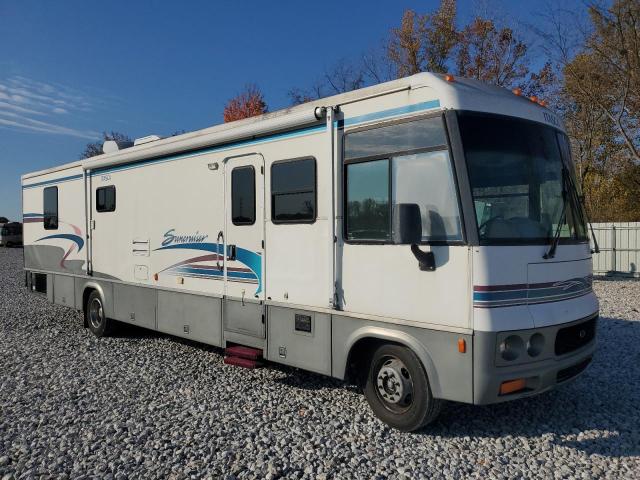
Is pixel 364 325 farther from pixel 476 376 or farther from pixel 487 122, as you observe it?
pixel 487 122

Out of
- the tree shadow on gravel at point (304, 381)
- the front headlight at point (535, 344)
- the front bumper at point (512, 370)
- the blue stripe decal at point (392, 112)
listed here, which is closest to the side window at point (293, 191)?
the blue stripe decal at point (392, 112)

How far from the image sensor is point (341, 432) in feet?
15.1

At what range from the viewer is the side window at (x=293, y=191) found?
17.1ft

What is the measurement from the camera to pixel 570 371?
4535 mm

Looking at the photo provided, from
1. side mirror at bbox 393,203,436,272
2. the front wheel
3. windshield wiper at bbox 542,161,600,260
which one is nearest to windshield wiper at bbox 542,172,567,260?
windshield wiper at bbox 542,161,600,260

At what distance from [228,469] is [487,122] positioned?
131 inches

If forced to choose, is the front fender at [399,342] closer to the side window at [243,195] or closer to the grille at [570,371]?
the grille at [570,371]

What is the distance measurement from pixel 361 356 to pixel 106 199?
5176 millimetres

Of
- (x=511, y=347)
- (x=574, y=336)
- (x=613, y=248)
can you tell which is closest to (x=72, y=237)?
(x=511, y=347)

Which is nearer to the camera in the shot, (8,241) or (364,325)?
(364,325)

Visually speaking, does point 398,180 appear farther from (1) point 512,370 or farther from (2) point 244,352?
(2) point 244,352

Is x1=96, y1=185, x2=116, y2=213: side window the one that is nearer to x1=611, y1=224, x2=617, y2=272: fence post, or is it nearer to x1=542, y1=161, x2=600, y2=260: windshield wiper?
x1=542, y1=161, x2=600, y2=260: windshield wiper

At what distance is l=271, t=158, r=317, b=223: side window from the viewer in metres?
5.23

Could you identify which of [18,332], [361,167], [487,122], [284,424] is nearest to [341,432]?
[284,424]
